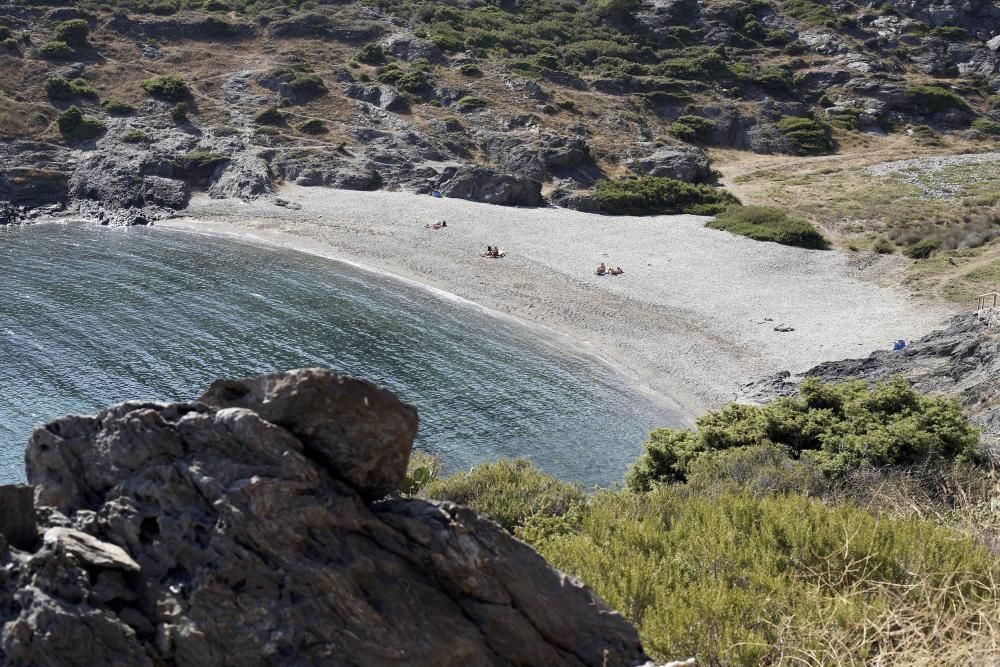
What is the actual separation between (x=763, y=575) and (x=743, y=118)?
250ft


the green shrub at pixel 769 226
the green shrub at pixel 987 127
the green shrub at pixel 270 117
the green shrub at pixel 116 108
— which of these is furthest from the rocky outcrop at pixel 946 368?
the green shrub at pixel 987 127

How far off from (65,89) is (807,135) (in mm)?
61268

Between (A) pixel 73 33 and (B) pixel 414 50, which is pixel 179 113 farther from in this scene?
(B) pixel 414 50

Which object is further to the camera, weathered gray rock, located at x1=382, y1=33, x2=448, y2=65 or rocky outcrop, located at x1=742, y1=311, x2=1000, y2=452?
weathered gray rock, located at x1=382, y1=33, x2=448, y2=65

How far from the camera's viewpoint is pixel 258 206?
190ft

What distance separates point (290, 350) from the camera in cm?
3534

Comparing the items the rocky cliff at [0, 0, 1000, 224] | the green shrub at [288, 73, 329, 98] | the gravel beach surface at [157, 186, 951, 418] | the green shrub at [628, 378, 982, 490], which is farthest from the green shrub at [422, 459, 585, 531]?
the green shrub at [288, 73, 329, 98]

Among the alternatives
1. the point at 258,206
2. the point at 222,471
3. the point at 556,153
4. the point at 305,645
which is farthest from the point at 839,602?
the point at 556,153

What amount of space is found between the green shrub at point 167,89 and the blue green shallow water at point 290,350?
24.4 meters

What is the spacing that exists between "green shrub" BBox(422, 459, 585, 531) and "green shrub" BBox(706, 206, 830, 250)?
3692cm

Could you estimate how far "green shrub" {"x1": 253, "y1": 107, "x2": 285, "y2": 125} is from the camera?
68.3 metres

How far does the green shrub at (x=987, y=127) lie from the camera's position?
265 ft

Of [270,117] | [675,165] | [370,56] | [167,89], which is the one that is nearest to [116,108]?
[167,89]

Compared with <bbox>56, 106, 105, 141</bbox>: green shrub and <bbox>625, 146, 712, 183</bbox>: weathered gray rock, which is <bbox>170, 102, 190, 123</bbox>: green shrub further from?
<bbox>625, 146, 712, 183</bbox>: weathered gray rock
